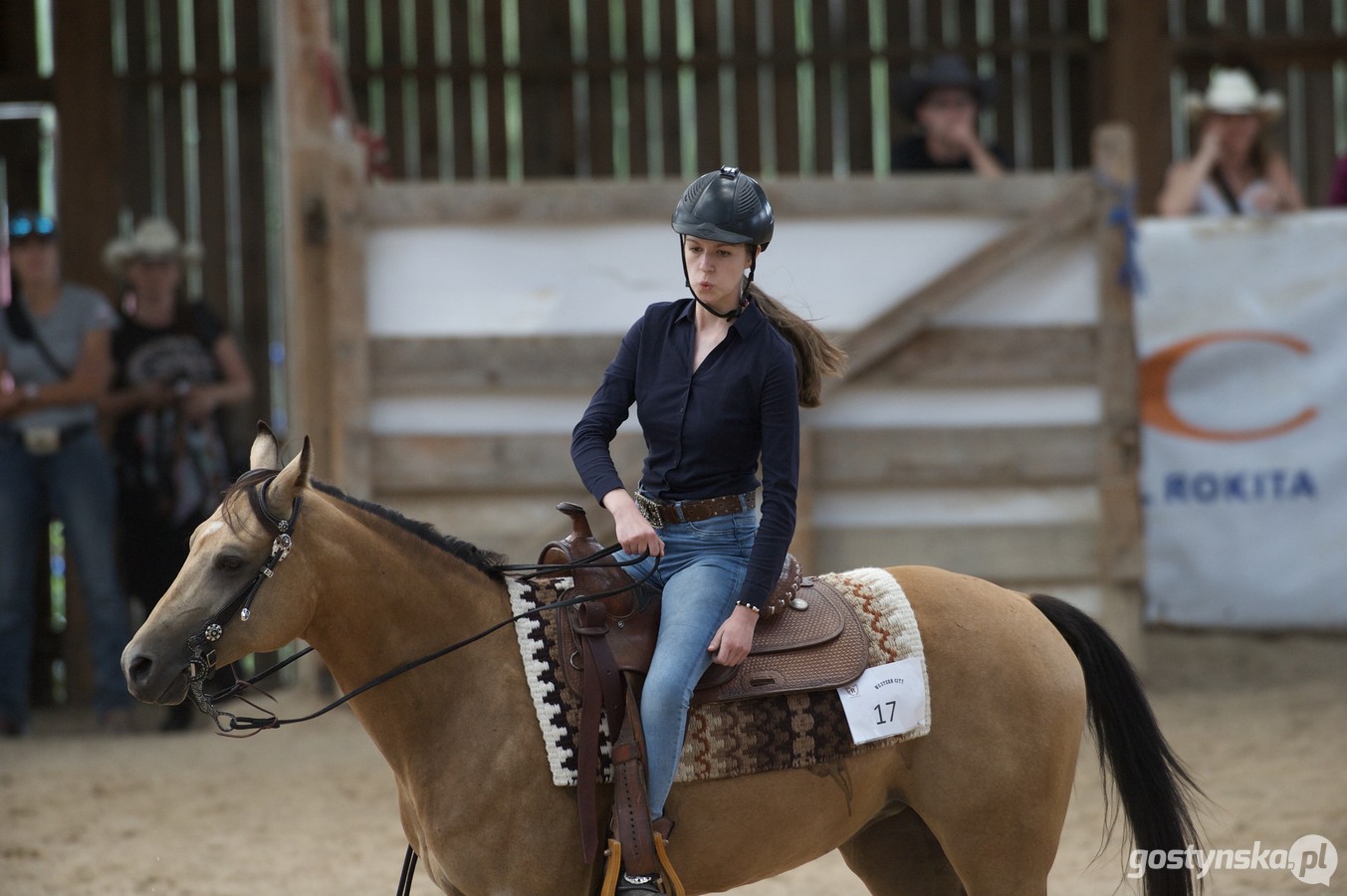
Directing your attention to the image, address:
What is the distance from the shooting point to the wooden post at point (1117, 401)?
6.90 m

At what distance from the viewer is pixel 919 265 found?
7000 millimetres

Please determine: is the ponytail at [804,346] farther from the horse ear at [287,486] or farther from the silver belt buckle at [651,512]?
the horse ear at [287,486]

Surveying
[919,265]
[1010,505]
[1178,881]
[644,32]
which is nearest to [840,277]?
[919,265]

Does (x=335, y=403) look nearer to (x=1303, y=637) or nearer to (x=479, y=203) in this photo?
(x=479, y=203)

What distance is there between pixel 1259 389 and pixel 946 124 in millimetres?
2147

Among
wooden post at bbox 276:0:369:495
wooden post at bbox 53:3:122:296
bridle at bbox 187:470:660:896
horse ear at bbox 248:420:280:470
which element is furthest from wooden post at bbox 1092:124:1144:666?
wooden post at bbox 53:3:122:296


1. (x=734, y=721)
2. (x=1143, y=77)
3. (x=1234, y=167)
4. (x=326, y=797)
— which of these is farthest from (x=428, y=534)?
(x=1143, y=77)

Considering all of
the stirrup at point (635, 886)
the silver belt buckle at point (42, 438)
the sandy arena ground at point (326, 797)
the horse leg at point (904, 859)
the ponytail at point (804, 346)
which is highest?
the ponytail at point (804, 346)

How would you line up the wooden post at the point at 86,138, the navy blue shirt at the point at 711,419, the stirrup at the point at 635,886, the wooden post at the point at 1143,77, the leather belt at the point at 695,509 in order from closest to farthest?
the stirrup at the point at 635,886
the navy blue shirt at the point at 711,419
the leather belt at the point at 695,509
the wooden post at the point at 86,138
the wooden post at the point at 1143,77

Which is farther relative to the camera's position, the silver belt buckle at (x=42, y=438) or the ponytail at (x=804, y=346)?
the silver belt buckle at (x=42, y=438)

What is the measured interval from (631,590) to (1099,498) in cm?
447

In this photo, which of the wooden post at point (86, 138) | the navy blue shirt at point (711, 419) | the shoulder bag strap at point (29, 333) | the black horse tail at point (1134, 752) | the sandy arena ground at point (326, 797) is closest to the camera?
the navy blue shirt at point (711, 419)

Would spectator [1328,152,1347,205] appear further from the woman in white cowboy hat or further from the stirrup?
the stirrup

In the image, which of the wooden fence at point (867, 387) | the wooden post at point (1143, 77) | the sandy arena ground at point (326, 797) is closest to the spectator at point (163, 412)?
the sandy arena ground at point (326, 797)
